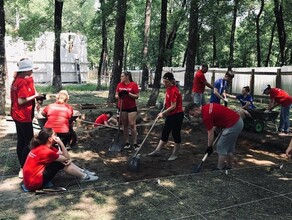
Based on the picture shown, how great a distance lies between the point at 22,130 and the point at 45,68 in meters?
27.5

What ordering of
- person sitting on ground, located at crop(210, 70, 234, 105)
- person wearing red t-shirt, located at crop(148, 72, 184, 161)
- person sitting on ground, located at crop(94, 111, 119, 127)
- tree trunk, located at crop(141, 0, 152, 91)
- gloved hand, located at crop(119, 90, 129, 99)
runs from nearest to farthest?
person wearing red t-shirt, located at crop(148, 72, 184, 161) → gloved hand, located at crop(119, 90, 129, 99) → person sitting on ground, located at crop(210, 70, 234, 105) → person sitting on ground, located at crop(94, 111, 119, 127) → tree trunk, located at crop(141, 0, 152, 91)

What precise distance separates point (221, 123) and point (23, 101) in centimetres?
303

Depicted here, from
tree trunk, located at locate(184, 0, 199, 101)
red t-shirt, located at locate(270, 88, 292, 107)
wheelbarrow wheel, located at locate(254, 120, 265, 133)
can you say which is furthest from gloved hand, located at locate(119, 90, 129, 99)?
tree trunk, located at locate(184, 0, 199, 101)

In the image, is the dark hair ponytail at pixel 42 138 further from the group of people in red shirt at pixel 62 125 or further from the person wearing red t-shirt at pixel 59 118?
the person wearing red t-shirt at pixel 59 118

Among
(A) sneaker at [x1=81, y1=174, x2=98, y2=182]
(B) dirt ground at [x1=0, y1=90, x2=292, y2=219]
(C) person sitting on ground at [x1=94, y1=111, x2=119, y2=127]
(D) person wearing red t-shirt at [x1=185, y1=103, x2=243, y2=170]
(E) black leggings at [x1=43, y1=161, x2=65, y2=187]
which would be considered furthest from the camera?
(C) person sitting on ground at [x1=94, y1=111, x2=119, y2=127]

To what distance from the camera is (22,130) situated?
526 cm

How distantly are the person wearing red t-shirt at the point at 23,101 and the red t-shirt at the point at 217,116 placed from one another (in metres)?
2.55

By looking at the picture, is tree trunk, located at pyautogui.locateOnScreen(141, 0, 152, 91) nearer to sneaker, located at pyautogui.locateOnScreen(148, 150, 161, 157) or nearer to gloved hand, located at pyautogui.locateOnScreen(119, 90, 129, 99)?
gloved hand, located at pyautogui.locateOnScreen(119, 90, 129, 99)

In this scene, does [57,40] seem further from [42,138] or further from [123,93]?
[42,138]

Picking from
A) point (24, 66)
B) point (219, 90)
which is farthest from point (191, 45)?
point (24, 66)

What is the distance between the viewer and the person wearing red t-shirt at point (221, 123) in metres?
5.18

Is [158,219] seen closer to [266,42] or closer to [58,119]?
[58,119]

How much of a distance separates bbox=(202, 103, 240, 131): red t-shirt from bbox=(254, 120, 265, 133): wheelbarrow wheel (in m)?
3.60

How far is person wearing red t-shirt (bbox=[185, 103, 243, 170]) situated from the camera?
17.0ft
